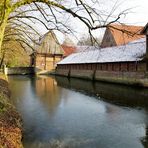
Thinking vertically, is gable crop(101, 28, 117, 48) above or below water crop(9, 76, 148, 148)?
above

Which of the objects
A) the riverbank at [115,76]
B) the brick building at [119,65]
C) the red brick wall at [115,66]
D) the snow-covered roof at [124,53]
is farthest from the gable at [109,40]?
the riverbank at [115,76]

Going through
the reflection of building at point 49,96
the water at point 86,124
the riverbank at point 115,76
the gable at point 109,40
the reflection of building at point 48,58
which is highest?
the gable at point 109,40

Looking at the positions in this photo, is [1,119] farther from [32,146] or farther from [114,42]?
[114,42]

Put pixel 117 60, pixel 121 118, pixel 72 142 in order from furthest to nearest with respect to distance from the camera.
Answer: pixel 117 60 → pixel 121 118 → pixel 72 142

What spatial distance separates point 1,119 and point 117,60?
1072 inches

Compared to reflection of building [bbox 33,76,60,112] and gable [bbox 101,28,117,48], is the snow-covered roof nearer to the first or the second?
reflection of building [bbox 33,76,60,112]

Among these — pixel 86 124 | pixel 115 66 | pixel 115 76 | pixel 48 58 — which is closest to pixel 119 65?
pixel 115 66

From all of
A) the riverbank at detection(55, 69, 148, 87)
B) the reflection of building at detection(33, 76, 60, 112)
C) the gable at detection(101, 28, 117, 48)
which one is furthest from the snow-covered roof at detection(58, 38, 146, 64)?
the gable at detection(101, 28, 117, 48)

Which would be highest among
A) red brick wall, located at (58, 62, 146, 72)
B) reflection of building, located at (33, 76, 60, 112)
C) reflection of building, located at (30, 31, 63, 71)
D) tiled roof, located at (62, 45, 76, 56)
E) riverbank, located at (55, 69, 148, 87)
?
tiled roof, located at (62, 45, 76, 56)

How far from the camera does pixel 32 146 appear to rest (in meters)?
10.0

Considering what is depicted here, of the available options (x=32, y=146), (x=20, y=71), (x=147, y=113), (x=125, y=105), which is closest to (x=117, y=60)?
(x=125, y=105)

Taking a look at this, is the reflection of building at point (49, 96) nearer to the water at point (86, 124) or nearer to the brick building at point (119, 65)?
the water at point (86, 124)

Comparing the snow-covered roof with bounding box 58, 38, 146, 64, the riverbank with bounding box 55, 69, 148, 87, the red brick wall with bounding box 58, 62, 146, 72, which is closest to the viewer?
the riverbank with bounding box 55, 69, 148, 87

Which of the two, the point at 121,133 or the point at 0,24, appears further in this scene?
the point at 121,133
